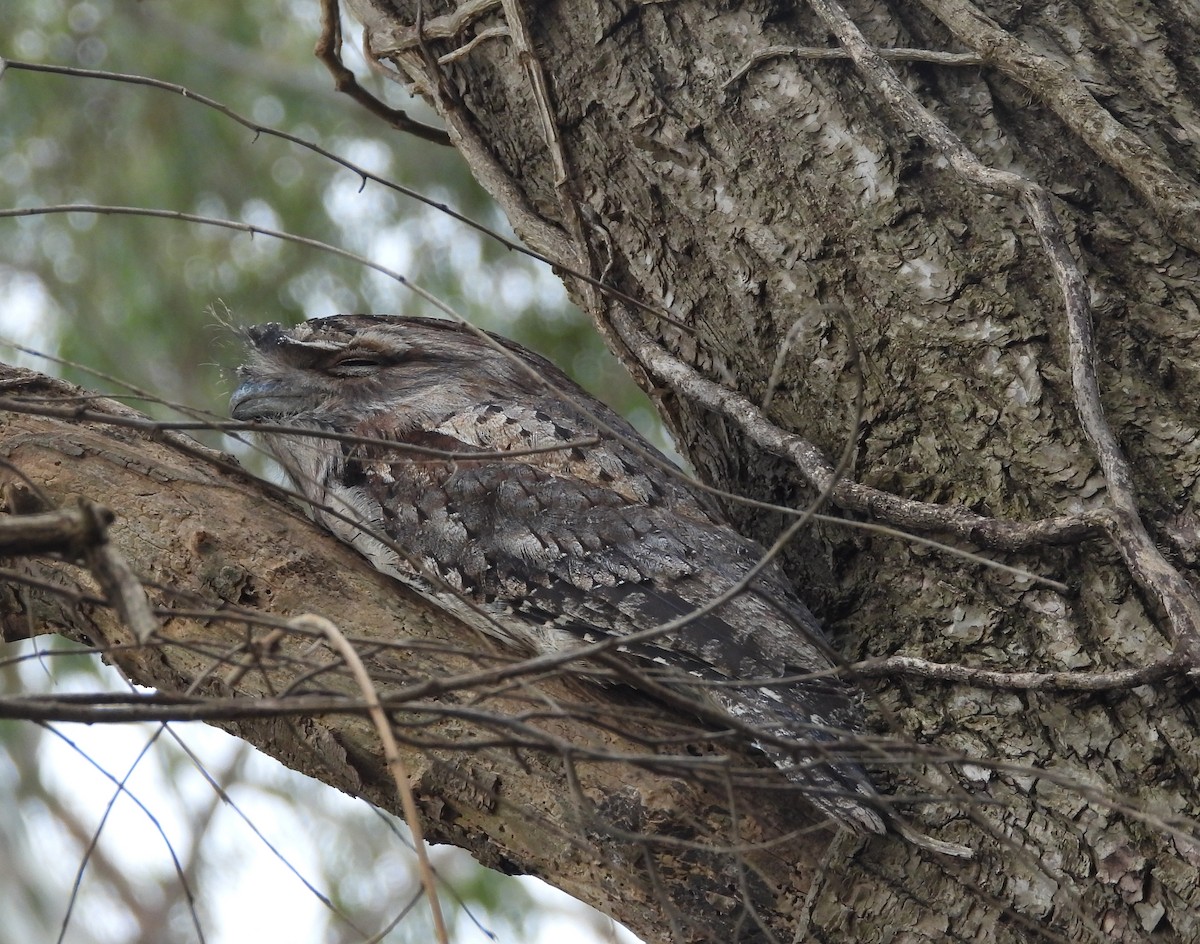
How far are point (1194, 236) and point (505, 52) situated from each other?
1739mm

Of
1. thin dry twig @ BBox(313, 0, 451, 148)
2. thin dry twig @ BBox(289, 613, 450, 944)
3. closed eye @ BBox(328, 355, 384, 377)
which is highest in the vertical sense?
thin dry twig @ BBox(313, 0, 451, 148)

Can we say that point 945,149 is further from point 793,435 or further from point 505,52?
point 505,52

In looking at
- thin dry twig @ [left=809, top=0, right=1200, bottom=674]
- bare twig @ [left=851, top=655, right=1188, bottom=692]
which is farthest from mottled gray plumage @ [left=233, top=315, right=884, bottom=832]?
thin dry twig @ [left=809, top=0, right=1200, bottom=674]

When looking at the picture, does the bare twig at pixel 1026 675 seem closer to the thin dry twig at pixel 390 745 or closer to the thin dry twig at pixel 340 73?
the thin dry twig at pixel 390 745

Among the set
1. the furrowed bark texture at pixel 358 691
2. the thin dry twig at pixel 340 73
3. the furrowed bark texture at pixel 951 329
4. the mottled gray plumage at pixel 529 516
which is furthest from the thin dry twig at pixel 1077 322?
the thin dry twig at pixel 340 73

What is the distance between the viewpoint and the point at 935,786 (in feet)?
7.60

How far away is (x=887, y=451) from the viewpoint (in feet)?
8.63

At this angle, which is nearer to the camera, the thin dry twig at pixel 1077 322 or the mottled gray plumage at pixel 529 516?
the thin dry twig at pixel 1077 322

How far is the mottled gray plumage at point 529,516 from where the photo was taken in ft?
8.52

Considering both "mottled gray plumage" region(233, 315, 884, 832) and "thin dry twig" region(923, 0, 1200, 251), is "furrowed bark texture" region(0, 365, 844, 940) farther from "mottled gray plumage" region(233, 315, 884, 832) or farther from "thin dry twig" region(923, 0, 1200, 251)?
"thin dry twig" region(923, 0, 1200, 251)

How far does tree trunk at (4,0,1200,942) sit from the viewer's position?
223 centimetres

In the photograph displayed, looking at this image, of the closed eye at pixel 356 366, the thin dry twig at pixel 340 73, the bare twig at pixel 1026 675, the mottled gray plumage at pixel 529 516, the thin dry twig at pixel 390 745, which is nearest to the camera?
the thin dry twig at pixel 390 745

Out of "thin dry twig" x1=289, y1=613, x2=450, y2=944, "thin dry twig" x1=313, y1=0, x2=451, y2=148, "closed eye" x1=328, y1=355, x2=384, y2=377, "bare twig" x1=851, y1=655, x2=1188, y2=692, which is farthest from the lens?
"thin dry twig" x1=313, y1=0, x2=451, y2=148

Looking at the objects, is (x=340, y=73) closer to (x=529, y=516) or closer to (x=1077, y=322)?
(x=529, y=516)
